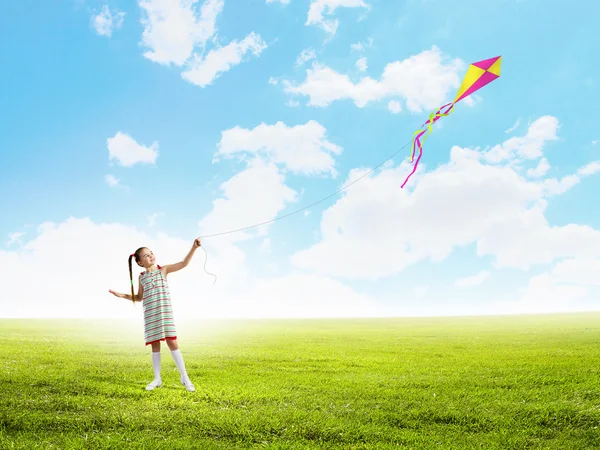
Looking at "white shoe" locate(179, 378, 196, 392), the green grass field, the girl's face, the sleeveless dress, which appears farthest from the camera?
the girl's face

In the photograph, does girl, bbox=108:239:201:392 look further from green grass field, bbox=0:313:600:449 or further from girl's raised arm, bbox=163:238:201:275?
green grass field, bbox=0:313:600:449

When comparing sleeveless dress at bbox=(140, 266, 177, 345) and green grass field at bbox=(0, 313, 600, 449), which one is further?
sleeveless dress at bbox=(140, 266, 177, 345)

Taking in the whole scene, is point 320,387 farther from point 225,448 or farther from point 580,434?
point 580,434

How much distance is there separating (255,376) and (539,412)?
616 centimetres

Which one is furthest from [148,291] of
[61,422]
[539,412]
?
[539,412]

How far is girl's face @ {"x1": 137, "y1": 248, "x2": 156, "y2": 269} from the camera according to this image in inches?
397

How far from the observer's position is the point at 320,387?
10.4m

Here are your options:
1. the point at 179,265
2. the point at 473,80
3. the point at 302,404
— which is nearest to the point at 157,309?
the point at 179,265

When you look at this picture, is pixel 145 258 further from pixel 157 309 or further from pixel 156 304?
pixel 157 309

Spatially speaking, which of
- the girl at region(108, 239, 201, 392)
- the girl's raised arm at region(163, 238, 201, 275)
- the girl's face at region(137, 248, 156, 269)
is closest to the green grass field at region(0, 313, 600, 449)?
the girl at region(108, 239, 201, 392)

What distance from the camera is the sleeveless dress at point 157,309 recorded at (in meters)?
9.84

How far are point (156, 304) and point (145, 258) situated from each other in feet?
3.18

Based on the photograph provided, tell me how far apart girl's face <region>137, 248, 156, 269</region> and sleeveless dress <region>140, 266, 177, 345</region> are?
224mm

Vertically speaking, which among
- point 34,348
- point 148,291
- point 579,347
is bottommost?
point 579,347
